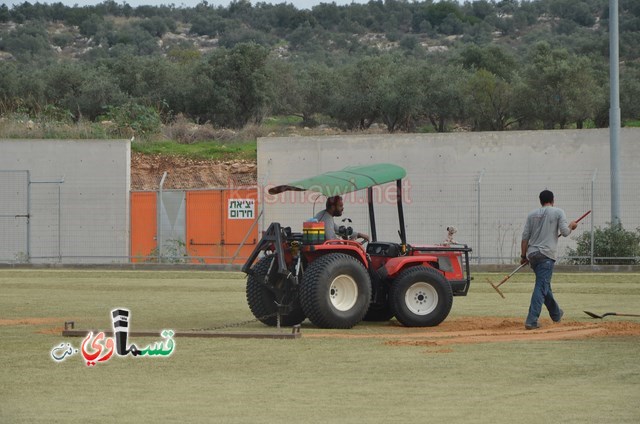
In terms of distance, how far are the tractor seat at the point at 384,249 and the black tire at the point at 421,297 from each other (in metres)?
0.66

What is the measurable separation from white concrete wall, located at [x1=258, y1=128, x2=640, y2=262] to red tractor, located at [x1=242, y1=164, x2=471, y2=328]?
21.1 meters

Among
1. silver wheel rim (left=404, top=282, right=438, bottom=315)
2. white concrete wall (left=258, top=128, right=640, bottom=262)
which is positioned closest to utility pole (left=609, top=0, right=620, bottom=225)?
white concrete wall (left=258, top=128, right=640, bottom=262)

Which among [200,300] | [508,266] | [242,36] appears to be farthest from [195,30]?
[200,300]

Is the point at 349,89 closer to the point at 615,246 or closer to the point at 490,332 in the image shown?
the point at 615,246

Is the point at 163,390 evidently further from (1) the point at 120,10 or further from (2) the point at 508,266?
(1) the point at 120,10

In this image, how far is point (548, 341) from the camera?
14.9 meters

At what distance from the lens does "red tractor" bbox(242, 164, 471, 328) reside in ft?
54.1

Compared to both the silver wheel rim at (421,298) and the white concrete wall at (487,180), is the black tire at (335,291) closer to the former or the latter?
the silver wheel rim at (421,298)

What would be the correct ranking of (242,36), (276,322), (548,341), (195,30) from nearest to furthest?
1. (548,341)
2. (276,322)
3. (242,36)
4. (195,30)

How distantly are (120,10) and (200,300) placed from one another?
13071 cm

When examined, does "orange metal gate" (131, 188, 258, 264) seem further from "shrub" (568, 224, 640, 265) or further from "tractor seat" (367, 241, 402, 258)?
"tractor seat" (367, 241, 402, 258)

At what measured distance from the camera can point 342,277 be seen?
54.4 feet

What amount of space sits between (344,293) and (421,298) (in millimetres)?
1215

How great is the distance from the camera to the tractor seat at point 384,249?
1786cm
